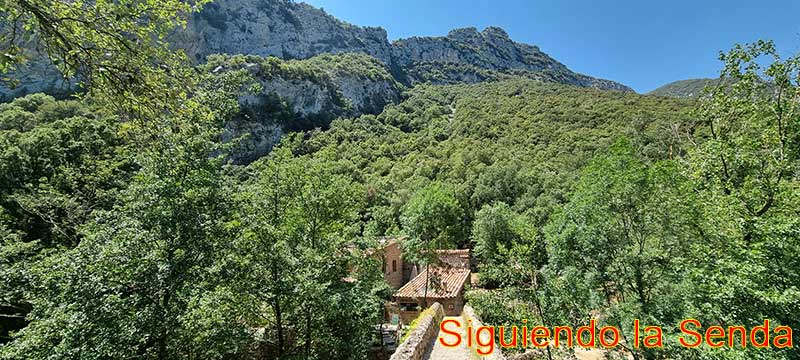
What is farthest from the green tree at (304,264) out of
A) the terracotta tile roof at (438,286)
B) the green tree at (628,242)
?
the terracotta tile roof at (438,286)

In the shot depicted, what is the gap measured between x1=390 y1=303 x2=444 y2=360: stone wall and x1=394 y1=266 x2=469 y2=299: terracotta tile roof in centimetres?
430

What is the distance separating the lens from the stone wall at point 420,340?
1035 cm

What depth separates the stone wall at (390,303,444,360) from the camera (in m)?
10.3

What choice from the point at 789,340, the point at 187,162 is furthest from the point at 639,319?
the point at 187,162

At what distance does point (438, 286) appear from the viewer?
21031 millimetres

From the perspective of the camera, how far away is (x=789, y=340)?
6777 mm

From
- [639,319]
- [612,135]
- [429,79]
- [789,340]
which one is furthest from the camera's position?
[429,79]

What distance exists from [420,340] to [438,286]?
9564 millimetres

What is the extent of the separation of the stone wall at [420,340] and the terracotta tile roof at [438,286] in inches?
169

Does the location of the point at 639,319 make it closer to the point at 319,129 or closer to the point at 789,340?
the point at 789,340

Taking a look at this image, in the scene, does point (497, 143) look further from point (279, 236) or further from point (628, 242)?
point (279, 236)

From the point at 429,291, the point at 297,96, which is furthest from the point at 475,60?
the point at 429,291

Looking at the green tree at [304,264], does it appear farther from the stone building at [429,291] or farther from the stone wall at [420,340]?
the stone building at [429,291]

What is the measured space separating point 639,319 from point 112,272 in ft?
43.4
